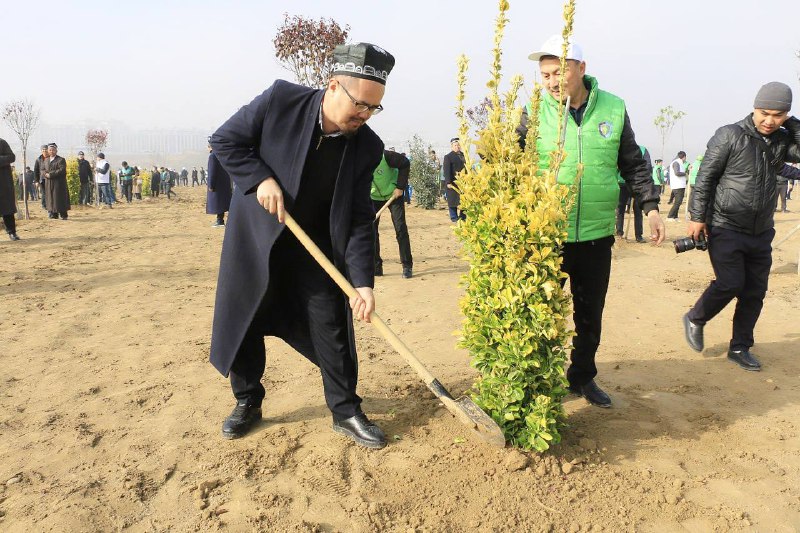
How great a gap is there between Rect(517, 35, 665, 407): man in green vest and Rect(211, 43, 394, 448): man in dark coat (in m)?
1.01

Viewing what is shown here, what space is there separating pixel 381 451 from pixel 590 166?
1.93m

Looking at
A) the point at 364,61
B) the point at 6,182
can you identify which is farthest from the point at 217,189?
the point at 364,61

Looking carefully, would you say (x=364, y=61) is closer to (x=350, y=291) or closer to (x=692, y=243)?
(x=350, y=291)

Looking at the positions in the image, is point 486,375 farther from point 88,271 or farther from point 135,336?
point 88,271

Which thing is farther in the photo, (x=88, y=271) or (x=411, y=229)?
(x=411, y=229)

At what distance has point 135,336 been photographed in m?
5.57

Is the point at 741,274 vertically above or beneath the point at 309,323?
above

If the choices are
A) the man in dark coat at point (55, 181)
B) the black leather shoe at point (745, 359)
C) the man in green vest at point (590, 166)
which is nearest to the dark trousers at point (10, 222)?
the man in dark coat at point (55, 181)

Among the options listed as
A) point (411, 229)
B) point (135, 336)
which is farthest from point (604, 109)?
point (411, 229)

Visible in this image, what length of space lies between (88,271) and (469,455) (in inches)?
299

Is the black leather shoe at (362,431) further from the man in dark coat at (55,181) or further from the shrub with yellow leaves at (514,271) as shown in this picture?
the man in dark coat at (55,181)

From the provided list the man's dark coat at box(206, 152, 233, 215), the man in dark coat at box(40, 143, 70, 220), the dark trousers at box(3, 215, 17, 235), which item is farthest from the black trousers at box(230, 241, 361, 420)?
the man in dark coat at box(40, 143, 70, 220)

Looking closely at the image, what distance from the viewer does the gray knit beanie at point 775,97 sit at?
435 centimetres

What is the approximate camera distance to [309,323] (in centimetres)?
337
